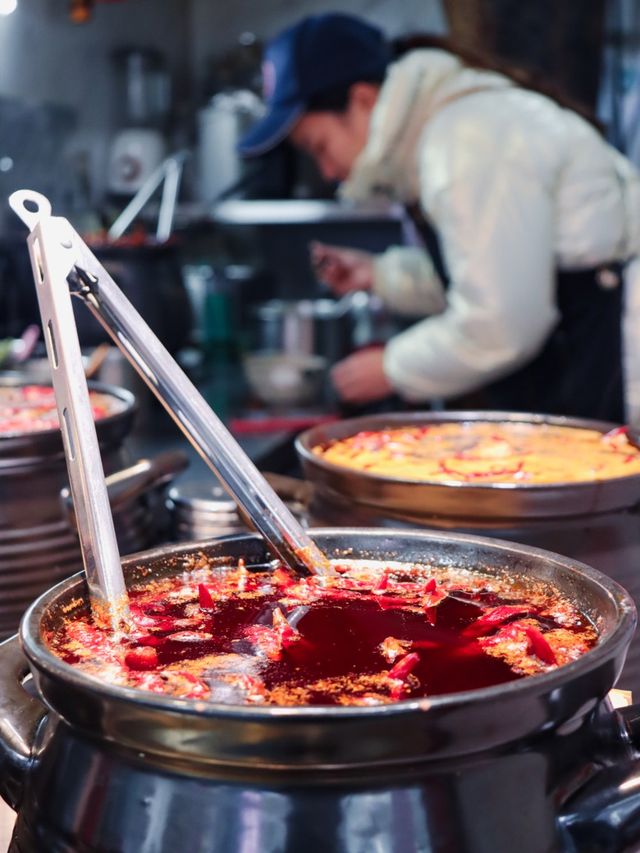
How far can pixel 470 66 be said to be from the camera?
3025 millimetres

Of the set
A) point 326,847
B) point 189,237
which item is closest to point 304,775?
point 326,847

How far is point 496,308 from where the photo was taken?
2.80m

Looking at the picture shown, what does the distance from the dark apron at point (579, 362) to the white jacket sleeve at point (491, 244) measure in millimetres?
141

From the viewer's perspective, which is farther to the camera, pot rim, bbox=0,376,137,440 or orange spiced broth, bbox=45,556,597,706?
pot rim, bbox=0,376,137,440

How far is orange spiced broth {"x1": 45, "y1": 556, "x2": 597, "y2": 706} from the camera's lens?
0.86 meters

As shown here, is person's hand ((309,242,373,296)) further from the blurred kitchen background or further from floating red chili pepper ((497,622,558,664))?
floating red chili pepper ((497,622,558,664))

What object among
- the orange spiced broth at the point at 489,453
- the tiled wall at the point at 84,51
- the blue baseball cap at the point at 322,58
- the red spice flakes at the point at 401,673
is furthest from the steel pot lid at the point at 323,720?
the tiled wall at the point at 84,51

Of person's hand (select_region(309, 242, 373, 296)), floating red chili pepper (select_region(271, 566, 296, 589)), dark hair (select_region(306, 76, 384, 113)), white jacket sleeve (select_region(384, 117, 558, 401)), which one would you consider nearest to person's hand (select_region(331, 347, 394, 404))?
white jacket sleeve (select_region(384, 117, 558, 401))

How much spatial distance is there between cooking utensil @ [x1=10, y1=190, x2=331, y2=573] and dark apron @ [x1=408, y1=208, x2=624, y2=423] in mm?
2052

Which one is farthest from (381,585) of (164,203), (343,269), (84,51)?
(84,51)

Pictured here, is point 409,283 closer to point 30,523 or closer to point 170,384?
point 30,523

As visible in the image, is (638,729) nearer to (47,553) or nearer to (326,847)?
(326,847)

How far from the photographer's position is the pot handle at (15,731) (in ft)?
2.94

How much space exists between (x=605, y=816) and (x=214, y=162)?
5.99 metres
